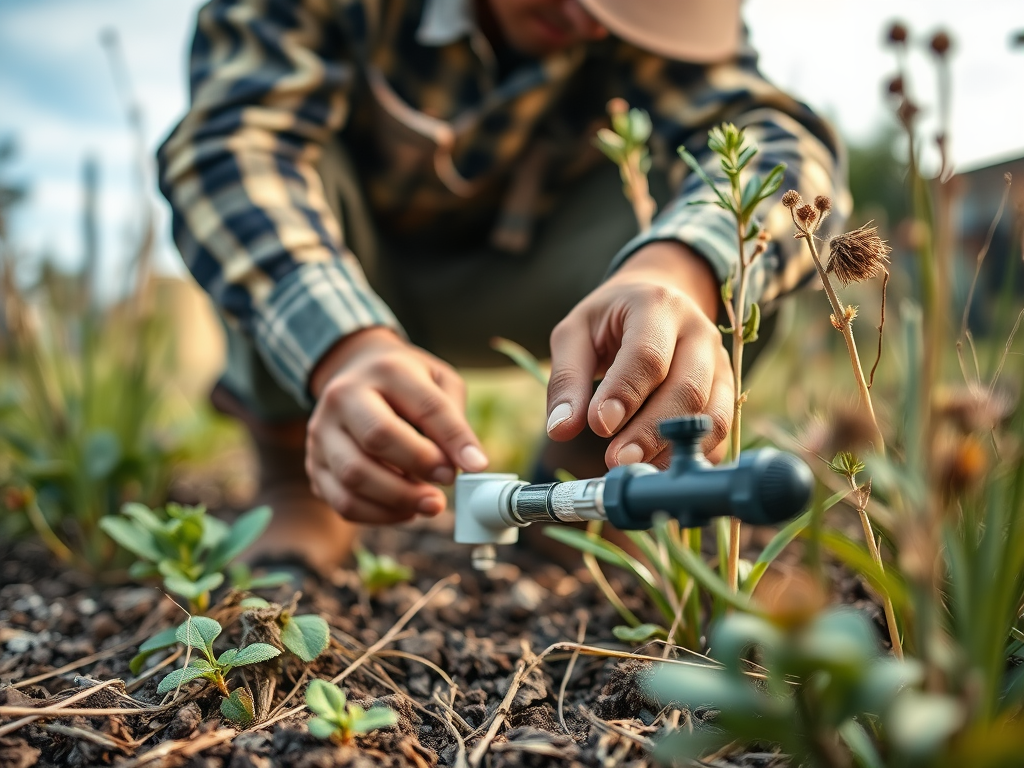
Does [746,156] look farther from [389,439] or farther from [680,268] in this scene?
[389,439]

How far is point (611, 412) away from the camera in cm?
72

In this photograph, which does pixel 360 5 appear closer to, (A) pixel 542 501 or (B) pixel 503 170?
(B) pixel 503 170

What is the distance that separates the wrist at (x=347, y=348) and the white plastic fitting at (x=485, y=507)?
11.4 inches

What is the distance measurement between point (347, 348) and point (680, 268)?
1.52ft

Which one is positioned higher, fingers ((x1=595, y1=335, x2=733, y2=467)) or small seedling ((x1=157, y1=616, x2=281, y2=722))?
fingers ((x1=595, y1=335, x2=733, y2=467))

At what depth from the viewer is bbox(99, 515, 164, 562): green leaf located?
0.98 meters

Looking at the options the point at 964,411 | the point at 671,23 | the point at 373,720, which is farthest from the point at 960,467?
the point at 671,23

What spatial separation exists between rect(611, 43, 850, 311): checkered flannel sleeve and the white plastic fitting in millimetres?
343

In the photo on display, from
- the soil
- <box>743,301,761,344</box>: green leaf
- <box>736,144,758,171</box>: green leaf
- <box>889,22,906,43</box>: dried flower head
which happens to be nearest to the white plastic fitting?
the soil

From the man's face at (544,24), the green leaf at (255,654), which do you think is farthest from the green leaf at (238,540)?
the man's face at (544,24)

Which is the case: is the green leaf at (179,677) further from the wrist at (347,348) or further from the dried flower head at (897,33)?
the dried flower head at (897,33)

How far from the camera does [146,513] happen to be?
3.26 ft

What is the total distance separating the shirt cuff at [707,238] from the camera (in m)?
0.97

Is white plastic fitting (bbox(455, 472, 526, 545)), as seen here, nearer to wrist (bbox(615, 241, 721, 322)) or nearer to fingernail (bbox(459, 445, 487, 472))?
fingernail (bbox(459, 445, 487, 472))
